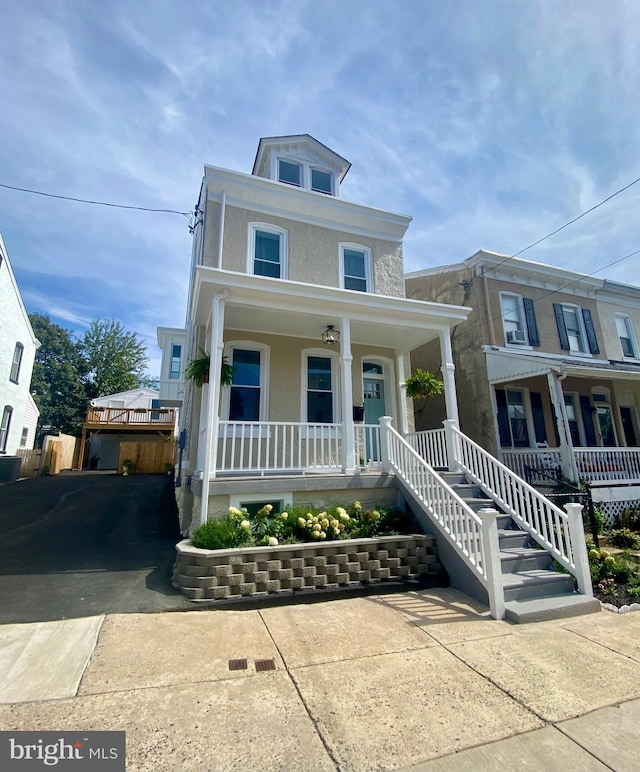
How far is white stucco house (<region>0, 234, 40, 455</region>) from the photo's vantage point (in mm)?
15188

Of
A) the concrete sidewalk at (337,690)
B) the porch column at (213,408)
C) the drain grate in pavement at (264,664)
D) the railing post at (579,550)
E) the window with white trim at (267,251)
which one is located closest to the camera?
the concrete sidewalk at (337,690)

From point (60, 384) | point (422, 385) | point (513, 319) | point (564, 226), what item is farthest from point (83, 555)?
point (60, 384)

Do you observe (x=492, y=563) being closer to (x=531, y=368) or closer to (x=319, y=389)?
(x=319, y=389)

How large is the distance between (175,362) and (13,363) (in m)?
6.58

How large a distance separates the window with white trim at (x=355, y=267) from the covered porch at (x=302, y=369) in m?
1.69

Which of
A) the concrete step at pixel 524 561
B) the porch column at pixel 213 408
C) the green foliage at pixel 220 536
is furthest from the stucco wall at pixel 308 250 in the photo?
the concrete step at pixel 524 561

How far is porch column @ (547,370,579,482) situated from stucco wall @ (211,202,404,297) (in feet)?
15.0

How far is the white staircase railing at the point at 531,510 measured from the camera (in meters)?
4.87

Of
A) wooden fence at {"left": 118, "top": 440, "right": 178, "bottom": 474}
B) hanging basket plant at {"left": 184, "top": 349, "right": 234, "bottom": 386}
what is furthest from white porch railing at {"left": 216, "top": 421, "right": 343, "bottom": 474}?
wooden fence at {"left": 118, "top": 440, "right": 178, "bottom": 474}

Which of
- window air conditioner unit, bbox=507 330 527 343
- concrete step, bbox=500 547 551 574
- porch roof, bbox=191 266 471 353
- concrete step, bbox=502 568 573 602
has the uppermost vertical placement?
window air conditioner unit, bbox=507 330 527 343

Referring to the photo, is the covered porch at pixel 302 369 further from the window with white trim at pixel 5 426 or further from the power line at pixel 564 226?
the window with white trim at pixel 5 426

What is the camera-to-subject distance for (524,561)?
518 centimetres

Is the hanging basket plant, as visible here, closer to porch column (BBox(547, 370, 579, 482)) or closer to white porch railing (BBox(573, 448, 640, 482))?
porch column (BBox(547, 370, 579, 482))

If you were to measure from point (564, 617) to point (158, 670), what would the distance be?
428 centimetres
